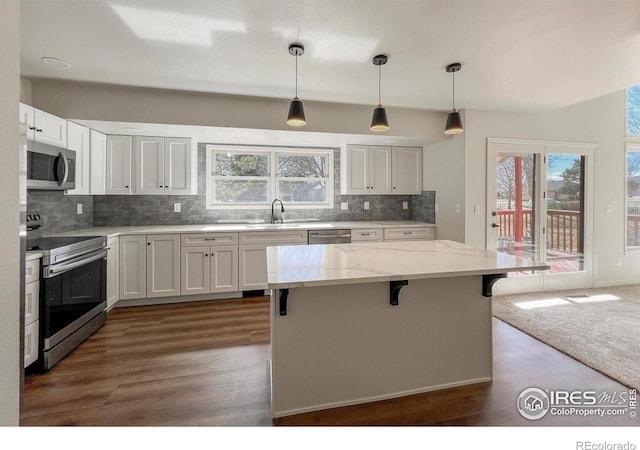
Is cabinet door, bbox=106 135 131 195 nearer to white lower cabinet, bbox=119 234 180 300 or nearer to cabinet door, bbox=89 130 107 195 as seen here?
cabinet door, bbox=89 130 107 195

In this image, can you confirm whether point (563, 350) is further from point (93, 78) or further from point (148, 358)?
point (93, 78)

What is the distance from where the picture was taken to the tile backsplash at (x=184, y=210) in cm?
325

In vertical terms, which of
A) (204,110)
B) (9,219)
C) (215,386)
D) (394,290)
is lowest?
(215,386)

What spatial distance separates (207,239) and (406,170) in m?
2.88

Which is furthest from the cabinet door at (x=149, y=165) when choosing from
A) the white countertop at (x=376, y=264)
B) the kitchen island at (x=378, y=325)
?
the kitchen island at (x=378, y=325)

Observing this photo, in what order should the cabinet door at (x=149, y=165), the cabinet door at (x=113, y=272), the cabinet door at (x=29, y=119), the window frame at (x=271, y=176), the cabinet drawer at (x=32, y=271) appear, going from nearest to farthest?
the cabinet drawer at (x=32, y=271) → the cabinet door at (x=29, y=119) → the cabinet door at (x=113, y=272) → the cabinet door at (x=149, y=165) → the window frame at (x=271, y=176)

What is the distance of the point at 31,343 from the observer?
2168 millimetres

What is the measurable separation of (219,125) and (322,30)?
169 centimetres

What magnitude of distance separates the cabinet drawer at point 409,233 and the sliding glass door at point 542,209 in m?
0.73

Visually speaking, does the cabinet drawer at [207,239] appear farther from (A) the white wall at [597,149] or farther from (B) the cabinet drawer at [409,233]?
(A) the white wall at [597,149]

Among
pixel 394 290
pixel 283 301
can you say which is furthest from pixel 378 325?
pixel 283 301

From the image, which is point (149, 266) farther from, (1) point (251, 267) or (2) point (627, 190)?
(2) point (627, 190)

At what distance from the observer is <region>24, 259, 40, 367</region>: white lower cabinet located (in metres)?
2.15

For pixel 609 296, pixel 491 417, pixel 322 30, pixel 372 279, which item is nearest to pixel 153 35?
pixel 322 30
